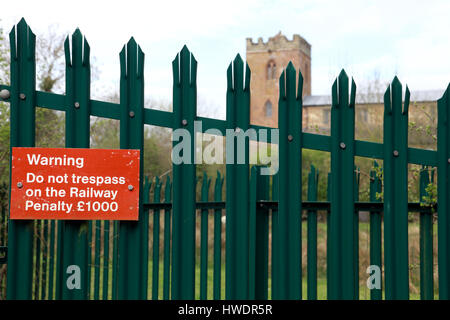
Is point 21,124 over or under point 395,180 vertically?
over

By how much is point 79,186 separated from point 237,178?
2.88 feet

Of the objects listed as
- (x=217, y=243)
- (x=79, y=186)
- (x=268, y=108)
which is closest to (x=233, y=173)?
(x=79, y=186)

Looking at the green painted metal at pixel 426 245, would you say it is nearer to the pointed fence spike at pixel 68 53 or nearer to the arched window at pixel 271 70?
the pointed fence spike at pixel 68 53

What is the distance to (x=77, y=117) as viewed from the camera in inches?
123

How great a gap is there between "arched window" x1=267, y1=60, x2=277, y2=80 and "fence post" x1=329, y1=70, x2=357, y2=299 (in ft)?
173

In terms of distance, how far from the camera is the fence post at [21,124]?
3.14m

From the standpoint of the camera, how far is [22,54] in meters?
3.20

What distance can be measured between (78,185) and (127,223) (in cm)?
34

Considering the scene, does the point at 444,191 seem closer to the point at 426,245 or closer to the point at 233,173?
the point at 426,245

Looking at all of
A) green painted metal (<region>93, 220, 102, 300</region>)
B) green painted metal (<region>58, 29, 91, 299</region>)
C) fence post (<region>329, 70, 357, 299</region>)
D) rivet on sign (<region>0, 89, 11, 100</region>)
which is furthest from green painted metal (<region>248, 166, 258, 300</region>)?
green painted metal (<region>93, 220, 102, 300</region>)

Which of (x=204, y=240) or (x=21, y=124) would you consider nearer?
(x=21, y=124)
